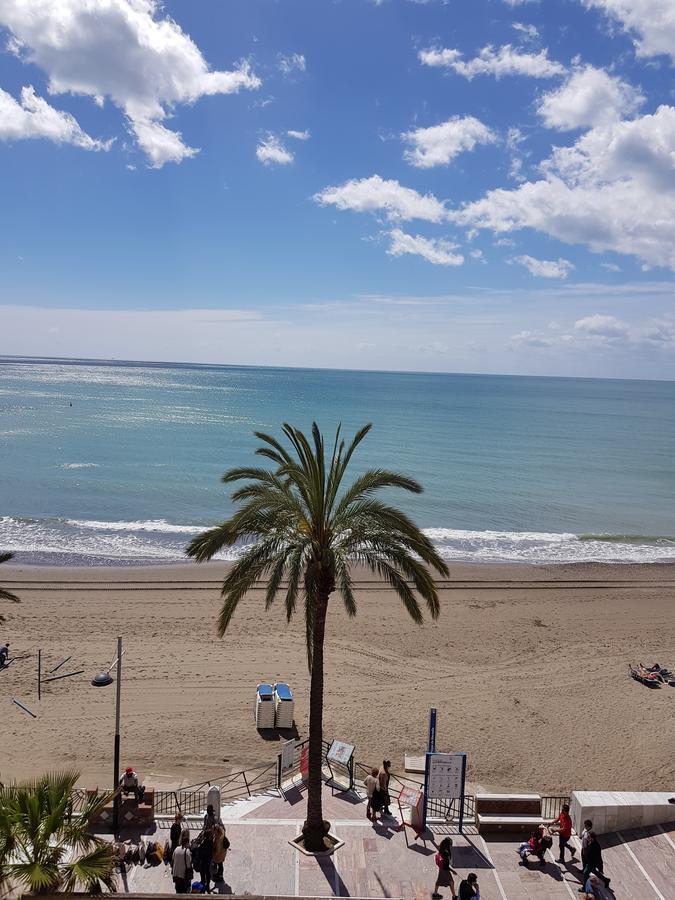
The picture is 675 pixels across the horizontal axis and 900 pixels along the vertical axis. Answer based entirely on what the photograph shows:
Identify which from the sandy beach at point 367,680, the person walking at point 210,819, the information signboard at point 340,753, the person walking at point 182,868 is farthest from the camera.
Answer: the sandy beach at point 367,680

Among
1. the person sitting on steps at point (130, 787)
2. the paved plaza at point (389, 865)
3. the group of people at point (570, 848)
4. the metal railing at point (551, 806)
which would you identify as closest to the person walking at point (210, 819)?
the paved plaza at point (389, 865)

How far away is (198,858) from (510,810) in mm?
5723

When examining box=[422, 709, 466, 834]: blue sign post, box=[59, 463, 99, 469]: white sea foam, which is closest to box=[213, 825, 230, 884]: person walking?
box=[422, 709, 466, 834]: blue sign post

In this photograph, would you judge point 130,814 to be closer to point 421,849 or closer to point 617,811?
point 421,849

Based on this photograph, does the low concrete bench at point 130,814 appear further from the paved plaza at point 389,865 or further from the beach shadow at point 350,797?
the beach shadow at point 350,797

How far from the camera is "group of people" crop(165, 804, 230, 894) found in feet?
33.3

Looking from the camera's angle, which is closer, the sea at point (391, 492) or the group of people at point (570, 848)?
the group of people at point (570, 848)

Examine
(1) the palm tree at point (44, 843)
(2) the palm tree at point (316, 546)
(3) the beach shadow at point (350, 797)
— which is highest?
(2) the palm tree at point (316, 546)

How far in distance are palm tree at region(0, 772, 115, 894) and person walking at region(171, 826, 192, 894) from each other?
6.19 ft

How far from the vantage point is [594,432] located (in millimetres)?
101312

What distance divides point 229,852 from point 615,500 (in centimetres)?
4688

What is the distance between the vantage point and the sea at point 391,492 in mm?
38625

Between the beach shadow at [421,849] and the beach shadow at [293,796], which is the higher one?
the beach shadow at [421,849]

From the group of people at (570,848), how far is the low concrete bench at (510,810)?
0.25 m
